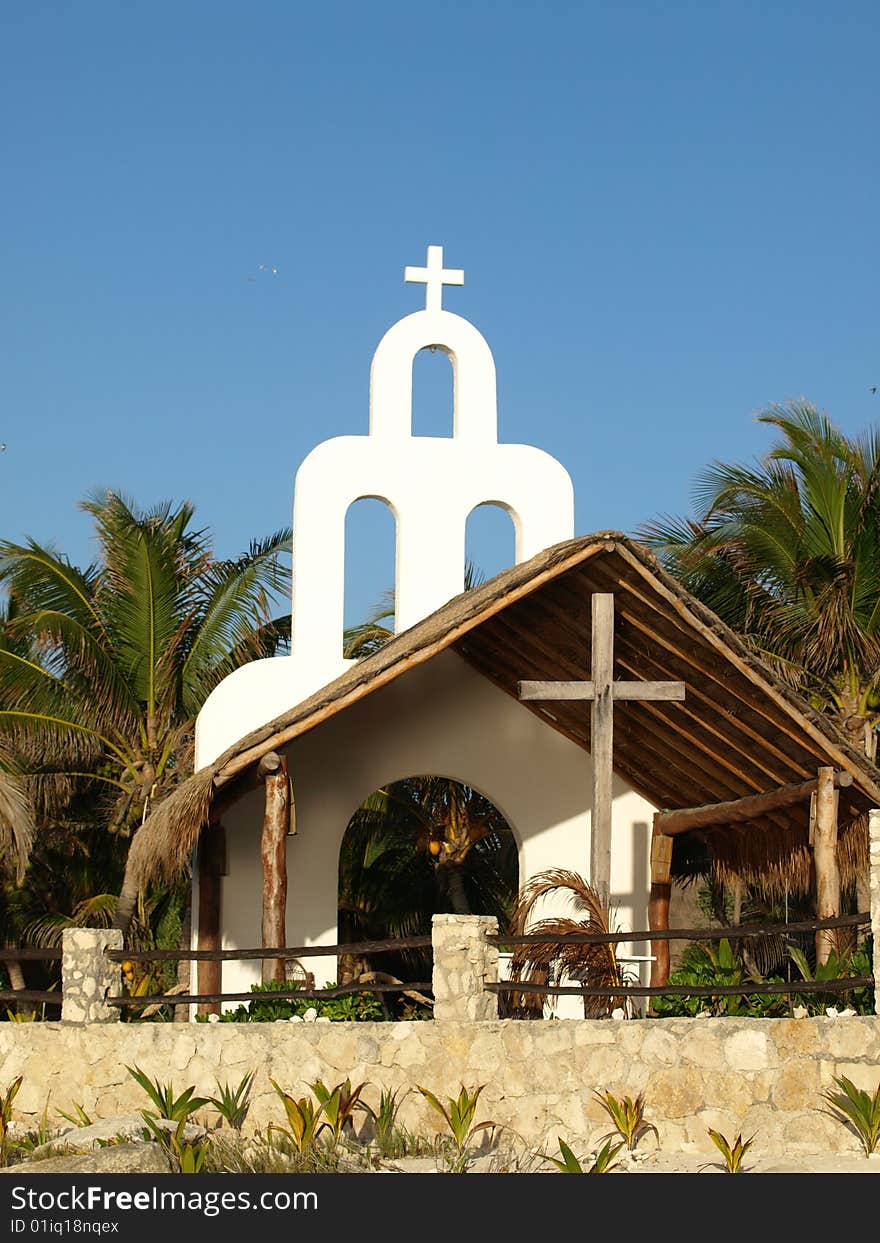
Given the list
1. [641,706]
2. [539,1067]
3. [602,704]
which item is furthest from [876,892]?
[641,706]

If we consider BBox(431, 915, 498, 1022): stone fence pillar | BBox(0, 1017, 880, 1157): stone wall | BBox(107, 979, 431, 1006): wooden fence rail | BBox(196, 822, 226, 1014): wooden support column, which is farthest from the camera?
BBox(196, 822, 226, 1014): wooden support column

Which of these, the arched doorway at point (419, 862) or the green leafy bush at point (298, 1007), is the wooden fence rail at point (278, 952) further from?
the arched doorway at point (419, 862)

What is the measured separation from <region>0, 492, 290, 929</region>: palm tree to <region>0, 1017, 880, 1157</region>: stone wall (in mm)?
7881

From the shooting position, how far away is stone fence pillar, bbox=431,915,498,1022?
42.8 feet

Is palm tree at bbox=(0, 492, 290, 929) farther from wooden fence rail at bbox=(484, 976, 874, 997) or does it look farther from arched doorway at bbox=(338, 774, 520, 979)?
wooden fence rail at bbox=(484, 976, 874, 997)

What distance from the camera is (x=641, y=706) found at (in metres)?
16.1

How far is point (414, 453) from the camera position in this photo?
55.9 feet

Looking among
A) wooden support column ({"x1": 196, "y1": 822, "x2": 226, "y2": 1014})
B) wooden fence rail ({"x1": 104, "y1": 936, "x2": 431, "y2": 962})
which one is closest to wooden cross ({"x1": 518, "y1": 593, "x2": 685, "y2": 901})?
wooden fence rail ({"x1": 104, "y1": 936, "x2": 431, "y2": 962})

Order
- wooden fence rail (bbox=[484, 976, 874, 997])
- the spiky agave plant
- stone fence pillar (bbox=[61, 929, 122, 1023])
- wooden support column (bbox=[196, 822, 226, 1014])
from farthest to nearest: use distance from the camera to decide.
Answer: wooden support column (bbox=[196, 822, 226, 1014]), stone fence pillar (bbox=[61, 929, 122, 1023]), the spiky agave plant, wooden fence rail (bbox=[484, 976, 874, 997])

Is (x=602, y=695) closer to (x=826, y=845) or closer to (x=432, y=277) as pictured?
(x=826, y=845)

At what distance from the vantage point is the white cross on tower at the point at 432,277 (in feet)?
57.9

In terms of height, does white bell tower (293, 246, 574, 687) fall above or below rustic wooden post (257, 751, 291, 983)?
above

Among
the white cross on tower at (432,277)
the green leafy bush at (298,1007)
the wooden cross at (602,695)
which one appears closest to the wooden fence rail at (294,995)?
the green leafy bush at (298,1007)

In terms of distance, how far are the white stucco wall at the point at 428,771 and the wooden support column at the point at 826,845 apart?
10.3 feet
